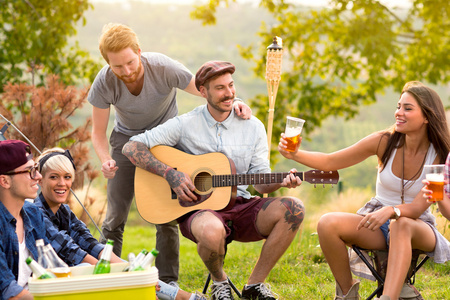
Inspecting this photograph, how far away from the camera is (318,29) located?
995 cm

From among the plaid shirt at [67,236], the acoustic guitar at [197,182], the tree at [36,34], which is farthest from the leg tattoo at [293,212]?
the tree at [36,34]

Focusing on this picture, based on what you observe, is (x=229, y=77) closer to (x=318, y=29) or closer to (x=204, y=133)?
(x=204, y=133)

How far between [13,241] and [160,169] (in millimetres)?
1226

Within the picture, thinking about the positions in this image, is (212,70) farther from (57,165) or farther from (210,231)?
(57,165)

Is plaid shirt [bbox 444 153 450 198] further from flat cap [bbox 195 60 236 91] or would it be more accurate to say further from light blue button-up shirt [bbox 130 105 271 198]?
flat cap [bbox 195 60 236 91]

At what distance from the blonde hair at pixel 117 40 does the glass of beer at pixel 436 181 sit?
6.89ft

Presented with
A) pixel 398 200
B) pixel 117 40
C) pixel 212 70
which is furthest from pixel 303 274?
pixel 117 40

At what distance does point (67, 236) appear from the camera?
3.30 m

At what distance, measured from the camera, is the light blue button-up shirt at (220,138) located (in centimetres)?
398

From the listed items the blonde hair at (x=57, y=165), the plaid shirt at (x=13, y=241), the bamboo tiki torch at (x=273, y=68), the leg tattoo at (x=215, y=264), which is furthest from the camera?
the bamboo tiki torch at (x=273, y=68)

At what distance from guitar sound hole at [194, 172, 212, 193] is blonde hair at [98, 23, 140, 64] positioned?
3.22ft

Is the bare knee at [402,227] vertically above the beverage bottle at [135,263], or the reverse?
the bare knee at [402,227]

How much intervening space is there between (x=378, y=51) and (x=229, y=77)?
590 centimetres

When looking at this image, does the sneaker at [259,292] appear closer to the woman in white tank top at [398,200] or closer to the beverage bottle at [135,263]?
the woman in white tank top at [398,200]
